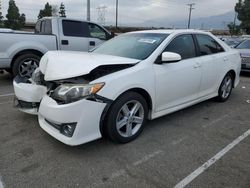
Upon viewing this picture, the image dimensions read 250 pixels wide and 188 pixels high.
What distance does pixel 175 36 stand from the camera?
13.5 ft

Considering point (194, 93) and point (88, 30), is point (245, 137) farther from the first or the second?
point (88, 30)

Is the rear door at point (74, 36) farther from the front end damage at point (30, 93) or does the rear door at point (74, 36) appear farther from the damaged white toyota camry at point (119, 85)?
the front end damage at point (30, 93)

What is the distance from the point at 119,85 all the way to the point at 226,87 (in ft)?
11.0

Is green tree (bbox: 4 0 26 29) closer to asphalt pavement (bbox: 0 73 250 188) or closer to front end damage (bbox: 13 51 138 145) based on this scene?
asphalt pavement (bbox: 0 73 250 188)

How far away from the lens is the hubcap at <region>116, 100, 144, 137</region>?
332cm

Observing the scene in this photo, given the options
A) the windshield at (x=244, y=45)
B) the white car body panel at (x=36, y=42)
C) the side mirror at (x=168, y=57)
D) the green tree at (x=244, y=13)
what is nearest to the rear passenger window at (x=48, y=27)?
the white car body panel at (x=36, y=42)

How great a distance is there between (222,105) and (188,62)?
166cm

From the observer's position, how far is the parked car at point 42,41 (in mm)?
6527

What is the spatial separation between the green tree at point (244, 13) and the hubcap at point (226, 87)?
151 feet

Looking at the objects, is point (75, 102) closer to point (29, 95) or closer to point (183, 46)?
point (29, 95)

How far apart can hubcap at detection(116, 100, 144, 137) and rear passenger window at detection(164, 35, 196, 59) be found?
1.07 meters

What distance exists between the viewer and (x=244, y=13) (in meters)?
45.3

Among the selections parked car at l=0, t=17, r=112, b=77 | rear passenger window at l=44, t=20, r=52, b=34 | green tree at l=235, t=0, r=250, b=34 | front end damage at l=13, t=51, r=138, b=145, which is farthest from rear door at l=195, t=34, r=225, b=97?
green tree at l=235, t=0, r=250, b=34

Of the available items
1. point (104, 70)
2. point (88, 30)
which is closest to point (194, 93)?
point (104, 70)
